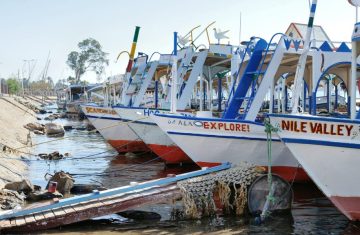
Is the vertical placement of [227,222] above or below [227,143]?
below

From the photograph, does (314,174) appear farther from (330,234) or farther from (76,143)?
(76,143)

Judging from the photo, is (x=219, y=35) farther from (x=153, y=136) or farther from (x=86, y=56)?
(x=86, y=56)

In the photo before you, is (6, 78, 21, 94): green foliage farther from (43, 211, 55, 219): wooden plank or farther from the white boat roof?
(43, 211, 55, 219): wooden plank

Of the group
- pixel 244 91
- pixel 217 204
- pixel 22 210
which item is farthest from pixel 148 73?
pixel 22 210

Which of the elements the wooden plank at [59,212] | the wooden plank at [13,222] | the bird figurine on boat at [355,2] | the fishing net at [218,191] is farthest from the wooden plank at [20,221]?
the bird figurine on boat at [355,2]

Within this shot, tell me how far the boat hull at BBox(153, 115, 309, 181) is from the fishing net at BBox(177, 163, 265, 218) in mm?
2005

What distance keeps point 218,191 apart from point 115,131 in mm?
11773

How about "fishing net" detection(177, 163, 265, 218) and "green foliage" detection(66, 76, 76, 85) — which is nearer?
"fishing net" detection(177, 163, 265, 218)

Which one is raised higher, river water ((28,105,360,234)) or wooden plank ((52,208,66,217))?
wooden plank ((52,208,66,217))

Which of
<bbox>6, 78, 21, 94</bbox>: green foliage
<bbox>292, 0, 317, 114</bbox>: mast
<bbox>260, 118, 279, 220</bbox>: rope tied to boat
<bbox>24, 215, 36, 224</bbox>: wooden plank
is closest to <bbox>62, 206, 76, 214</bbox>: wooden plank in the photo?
<bbox>24, 215, 36, 224</bbox>: wooden plank

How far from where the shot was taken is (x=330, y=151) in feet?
30.1

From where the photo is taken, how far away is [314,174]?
9.55 metres

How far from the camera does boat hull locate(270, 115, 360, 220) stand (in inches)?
352

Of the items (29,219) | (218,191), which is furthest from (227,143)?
(29,219)
